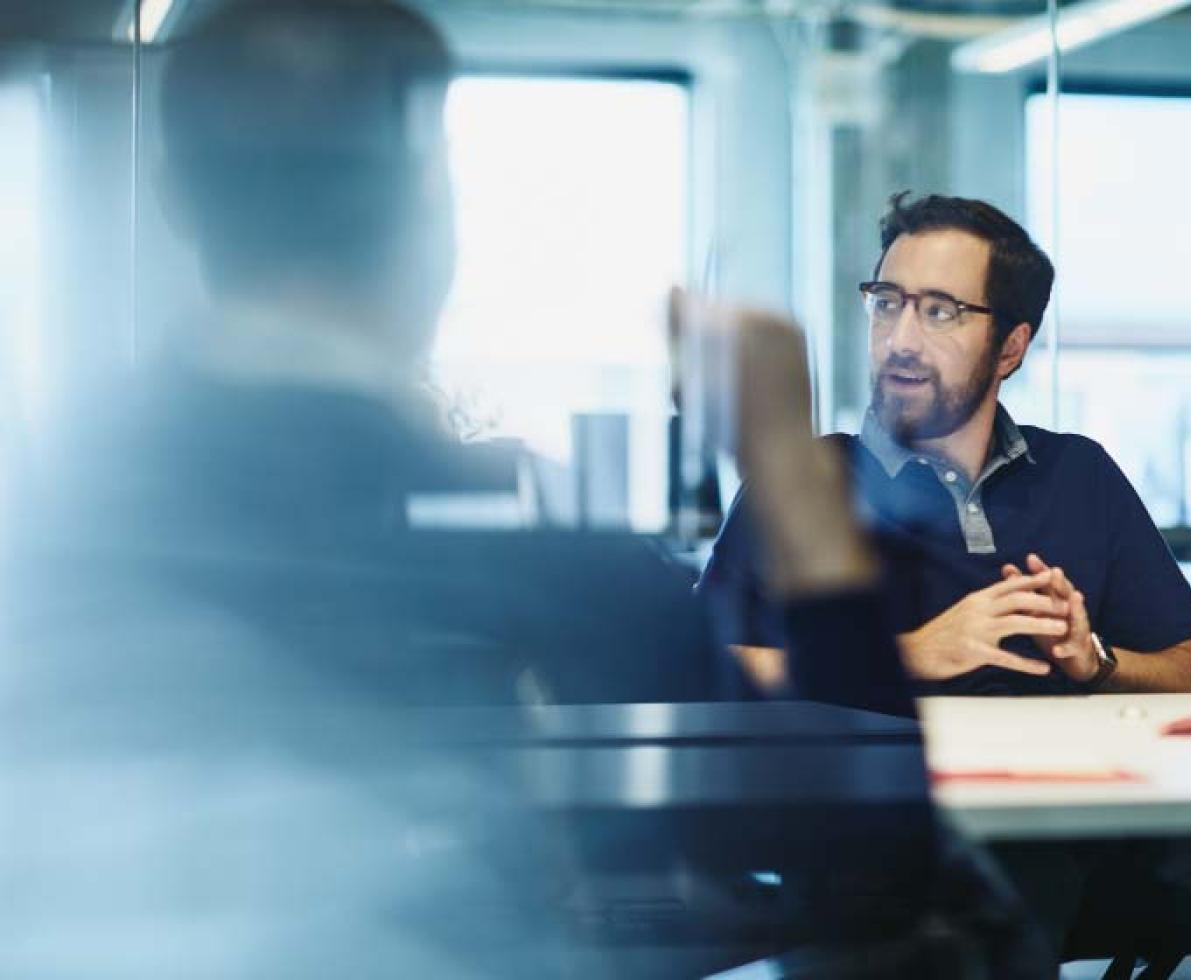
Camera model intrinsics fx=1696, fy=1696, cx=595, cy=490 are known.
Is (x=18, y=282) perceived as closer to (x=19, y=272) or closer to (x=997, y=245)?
(x=19, y=272)

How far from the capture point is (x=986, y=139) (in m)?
6.79

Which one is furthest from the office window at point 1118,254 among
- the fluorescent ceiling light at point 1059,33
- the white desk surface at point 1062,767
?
the white desk surface at point 1062,767

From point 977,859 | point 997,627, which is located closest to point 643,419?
point 997,627

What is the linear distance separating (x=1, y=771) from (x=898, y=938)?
27cm

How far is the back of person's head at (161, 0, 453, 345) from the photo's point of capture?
0.50 meters

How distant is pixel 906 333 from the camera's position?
2195 mm

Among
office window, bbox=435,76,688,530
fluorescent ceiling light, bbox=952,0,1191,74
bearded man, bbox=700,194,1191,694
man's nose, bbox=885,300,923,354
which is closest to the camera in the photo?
bearded man, bbox=700,194,1191,694

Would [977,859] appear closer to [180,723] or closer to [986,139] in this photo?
[180,723]

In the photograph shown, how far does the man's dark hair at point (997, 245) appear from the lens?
2211mm

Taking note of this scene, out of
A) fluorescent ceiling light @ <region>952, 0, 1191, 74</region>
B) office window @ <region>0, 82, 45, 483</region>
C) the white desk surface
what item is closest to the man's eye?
the white desk surface

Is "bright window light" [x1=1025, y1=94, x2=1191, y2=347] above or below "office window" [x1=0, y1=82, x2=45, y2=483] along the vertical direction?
above

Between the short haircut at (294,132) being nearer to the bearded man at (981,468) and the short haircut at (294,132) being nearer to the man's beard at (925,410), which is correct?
the bearded man at (981,468)

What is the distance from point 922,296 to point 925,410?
0.16 metres

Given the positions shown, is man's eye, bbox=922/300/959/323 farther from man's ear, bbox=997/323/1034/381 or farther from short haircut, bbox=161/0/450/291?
short haircut, bbox=161/0/450/291
